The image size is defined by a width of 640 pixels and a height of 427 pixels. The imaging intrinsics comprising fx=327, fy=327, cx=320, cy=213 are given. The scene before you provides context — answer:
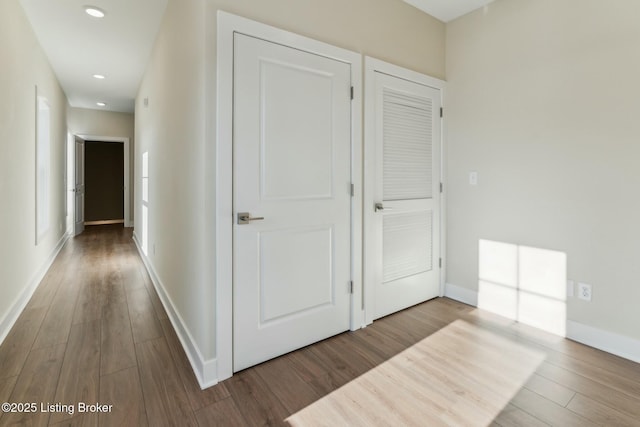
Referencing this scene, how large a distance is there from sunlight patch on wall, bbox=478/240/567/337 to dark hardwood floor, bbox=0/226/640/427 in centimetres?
13

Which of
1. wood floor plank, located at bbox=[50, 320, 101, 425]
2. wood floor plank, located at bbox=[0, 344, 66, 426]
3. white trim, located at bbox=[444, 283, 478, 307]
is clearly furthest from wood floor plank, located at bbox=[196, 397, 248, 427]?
white trim, located at bbox=[444, 283, 478, 307]

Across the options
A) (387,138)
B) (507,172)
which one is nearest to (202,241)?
(387,138)

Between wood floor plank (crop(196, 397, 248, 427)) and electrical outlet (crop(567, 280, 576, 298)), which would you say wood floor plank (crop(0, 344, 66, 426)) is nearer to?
wood floor plank (crop(196, 397, 248, 427))

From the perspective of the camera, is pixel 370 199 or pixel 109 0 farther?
pixel 109 0

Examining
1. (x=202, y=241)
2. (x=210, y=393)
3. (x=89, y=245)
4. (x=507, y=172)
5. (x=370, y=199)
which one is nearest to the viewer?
(x=210, y=393)

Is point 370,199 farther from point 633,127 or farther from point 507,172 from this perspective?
point 633,127

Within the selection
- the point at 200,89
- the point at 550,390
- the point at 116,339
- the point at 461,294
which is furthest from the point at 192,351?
the point at 461,294

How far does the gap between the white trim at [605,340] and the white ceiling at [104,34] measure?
271 centimetres

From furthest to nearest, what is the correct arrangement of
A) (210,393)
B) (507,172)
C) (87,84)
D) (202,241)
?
1. (87,84)
2. (507,172)
3. (202,241)
4. (210,393)

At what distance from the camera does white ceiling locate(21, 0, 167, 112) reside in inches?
117

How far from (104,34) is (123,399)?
3.62 m

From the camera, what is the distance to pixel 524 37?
103 inches

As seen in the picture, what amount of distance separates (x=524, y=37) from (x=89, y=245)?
6.83m

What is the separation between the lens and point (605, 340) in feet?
7.35
